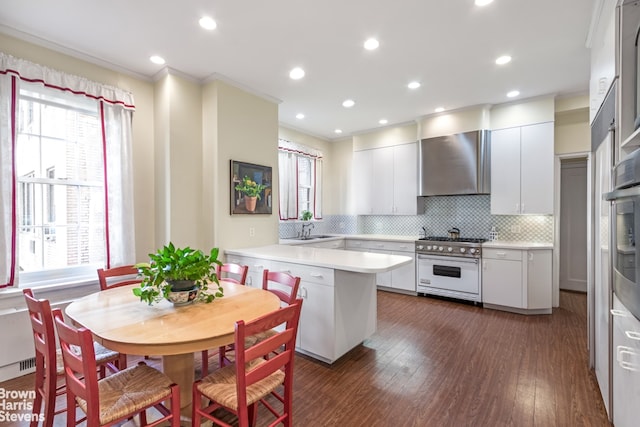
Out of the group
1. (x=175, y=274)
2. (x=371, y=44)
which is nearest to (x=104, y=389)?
(x=175, y=274)

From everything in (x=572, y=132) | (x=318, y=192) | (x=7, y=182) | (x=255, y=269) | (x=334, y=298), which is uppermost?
(x=572, y=132)

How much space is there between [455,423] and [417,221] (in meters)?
3.82

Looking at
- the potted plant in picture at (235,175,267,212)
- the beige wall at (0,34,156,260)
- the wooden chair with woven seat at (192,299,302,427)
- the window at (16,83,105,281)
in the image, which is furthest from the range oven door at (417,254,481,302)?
the window at (16,83,105,281)

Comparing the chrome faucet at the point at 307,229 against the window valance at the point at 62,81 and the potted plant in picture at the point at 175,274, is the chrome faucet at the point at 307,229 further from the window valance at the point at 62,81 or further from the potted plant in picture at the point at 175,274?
the potted plant in picture at the point at 175,274

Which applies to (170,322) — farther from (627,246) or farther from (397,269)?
(397,269)

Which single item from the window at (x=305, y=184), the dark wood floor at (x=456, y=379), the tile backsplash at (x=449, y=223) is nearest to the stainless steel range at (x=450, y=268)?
the tile backsplash at (x=449, y=223)

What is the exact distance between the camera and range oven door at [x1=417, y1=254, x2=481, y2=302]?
13.8 ft

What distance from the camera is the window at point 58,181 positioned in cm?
265

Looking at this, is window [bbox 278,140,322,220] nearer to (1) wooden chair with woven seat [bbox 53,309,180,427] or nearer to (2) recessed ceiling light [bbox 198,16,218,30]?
(2) recessed ceiling light [bbox 198,16,218,30]

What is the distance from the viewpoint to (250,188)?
3.74 m

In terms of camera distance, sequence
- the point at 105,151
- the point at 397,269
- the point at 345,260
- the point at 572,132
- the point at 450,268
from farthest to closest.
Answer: the point at 397,269 < the point at 450,268 < the point at 572,132 < the point at 105,151 < the point at 345,260

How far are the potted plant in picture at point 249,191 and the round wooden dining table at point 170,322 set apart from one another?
1.70 meters

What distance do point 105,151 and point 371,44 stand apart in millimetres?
2856

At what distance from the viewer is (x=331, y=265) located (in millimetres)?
2533
